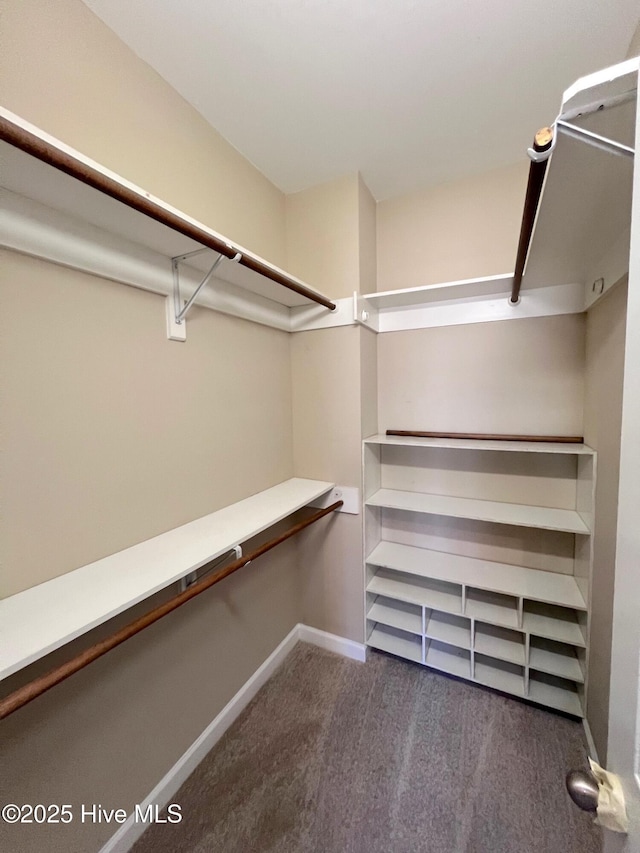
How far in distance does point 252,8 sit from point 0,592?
181 centimetres

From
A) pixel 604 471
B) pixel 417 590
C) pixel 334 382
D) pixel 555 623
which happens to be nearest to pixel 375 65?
pixel 334 382

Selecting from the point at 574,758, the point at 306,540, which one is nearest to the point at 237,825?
the point at 306,540

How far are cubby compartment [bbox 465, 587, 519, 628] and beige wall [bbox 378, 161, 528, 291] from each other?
5.77 ft

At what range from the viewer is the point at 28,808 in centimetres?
86

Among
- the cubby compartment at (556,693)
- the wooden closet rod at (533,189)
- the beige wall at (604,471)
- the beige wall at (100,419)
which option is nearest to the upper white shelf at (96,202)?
the beige wall at (100,419)

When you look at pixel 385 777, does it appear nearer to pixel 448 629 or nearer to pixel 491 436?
pixel 448 629

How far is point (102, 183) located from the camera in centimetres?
72

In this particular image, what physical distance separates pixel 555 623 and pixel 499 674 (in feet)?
1.31

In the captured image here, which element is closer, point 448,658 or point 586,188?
point 586,188

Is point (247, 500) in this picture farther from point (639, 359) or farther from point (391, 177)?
point (391, 177)

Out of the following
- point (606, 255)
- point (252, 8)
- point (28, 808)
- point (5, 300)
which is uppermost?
point (252, 8)

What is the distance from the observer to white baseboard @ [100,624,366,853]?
1101 mm

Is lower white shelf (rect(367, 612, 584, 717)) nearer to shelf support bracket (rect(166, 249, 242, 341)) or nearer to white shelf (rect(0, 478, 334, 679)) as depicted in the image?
white shelf (rect(0, 478, 334, 679))

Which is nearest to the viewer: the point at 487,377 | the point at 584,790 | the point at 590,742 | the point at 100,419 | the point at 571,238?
the point at 584,790
